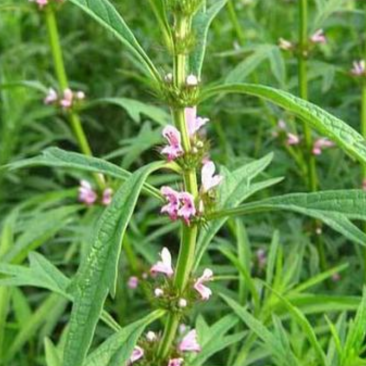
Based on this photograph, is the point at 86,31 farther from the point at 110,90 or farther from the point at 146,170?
the point at 146,170

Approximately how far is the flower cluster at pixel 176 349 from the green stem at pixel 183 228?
0.02 metres

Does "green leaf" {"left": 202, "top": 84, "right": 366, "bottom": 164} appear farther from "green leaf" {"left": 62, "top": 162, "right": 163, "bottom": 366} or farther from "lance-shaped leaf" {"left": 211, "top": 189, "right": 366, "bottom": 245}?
"green leaf" {"left": 62, "top": 162, "right": 163, "bottom": 366}

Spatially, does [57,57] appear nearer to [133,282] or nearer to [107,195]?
[107,195]

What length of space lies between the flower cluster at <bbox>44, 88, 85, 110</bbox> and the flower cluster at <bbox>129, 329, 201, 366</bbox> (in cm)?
95

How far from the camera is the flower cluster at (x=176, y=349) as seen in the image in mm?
1460

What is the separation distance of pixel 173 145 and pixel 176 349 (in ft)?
1.26

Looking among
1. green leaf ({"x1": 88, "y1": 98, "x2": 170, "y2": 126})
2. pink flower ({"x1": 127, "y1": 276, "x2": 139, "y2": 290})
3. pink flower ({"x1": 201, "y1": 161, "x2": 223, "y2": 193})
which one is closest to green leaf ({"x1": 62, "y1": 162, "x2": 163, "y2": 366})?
pink flower ({"x1": 201, "y1": 161, "x2": 223, "y2": 193})

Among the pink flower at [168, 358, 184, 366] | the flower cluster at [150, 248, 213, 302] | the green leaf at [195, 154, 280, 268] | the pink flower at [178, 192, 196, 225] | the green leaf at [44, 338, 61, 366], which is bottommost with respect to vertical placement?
the green leaf at [44, 338, 61, 366]

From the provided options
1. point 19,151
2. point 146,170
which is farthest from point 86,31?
point 146,170

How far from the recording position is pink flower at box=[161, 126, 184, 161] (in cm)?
132

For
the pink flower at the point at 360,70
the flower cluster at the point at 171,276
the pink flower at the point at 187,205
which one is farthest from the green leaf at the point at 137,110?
the pink flower at the point at 187,205

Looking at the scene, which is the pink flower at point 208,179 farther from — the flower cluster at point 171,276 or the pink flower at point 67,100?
the pink flower at point 67,100

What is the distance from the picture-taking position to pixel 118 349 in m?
1.32

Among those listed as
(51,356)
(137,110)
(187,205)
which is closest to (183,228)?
(187,205)
